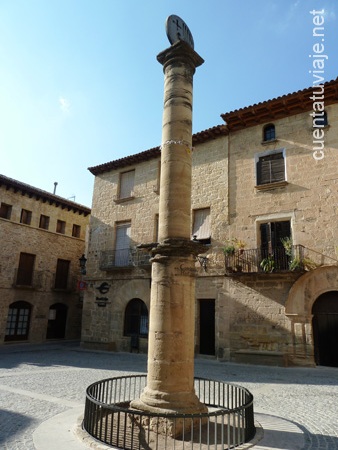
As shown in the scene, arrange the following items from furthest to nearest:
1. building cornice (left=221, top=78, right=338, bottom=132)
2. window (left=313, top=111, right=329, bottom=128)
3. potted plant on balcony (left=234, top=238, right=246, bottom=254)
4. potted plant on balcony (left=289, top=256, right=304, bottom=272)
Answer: potted plant on balcony (left=234, top=238, right=246, bottom=254) → window (left=313, top=111, right=329, bottom=128) → building cornice (left=221, top=78, right=338, bottom=132) → potted plant on balcony (left=289, top=256, right=304, bottom=272)

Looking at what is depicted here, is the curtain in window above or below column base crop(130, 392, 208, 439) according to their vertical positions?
above

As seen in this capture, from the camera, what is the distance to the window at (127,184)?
753 inches

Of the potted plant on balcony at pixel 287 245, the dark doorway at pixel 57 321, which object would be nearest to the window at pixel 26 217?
the dark doorway at pixel 57 321

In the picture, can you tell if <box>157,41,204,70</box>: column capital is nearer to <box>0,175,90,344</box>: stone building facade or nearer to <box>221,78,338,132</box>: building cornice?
<box>221,78,338,132</box>: building cornice

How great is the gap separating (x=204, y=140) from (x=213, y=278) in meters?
6.71

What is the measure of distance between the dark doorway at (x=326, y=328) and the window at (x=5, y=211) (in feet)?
56.6

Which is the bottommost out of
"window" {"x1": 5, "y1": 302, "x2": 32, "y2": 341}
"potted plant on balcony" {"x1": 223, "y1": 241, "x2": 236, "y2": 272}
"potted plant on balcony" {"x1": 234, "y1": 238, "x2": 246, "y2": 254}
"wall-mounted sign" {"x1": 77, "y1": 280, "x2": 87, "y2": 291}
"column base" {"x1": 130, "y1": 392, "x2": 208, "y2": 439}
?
"column base" {"x1": 130, "y1": 392, "x2": 208, "y2": 439}

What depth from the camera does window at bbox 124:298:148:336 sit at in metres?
16.8

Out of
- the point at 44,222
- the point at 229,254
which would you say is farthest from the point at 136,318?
the point at 44,222

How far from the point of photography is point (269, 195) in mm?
14352

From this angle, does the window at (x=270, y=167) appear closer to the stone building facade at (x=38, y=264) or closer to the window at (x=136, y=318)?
the window at (x=136, y=318)

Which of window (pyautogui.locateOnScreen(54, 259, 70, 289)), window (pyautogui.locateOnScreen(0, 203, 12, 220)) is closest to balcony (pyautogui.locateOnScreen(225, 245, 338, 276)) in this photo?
window (pyautogui.locateOnScreen(54, 259, 70, 289))

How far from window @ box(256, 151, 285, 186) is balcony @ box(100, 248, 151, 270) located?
21.3 ft

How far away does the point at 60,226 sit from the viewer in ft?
77.9
